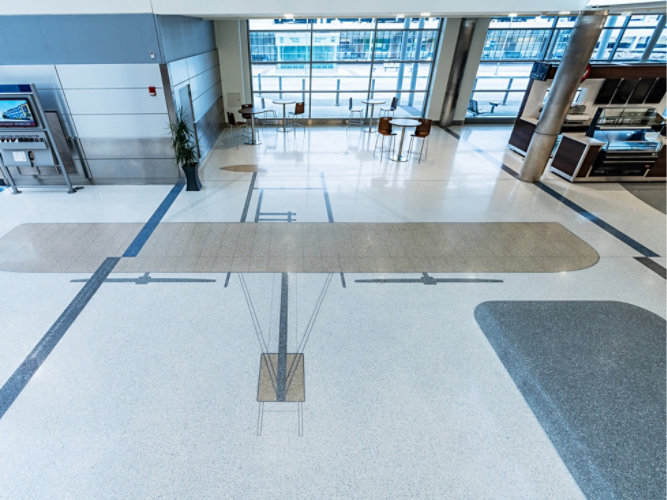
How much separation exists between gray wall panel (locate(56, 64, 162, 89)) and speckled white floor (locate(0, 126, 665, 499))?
7.69 feet

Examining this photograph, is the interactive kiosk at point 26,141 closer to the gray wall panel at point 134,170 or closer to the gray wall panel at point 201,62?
the gray wall panel at point 134,170

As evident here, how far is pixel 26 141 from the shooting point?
5.23 meters

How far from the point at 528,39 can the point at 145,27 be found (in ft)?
36.1

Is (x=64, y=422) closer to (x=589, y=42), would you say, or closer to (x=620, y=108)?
(x=589, y=42)

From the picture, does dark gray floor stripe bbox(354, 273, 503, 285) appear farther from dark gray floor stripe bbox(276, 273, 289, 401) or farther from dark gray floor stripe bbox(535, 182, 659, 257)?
dark gray floor stripe bbox(535, 182, 659, 257)

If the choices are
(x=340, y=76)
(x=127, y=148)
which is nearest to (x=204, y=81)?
(x=127, y=148)

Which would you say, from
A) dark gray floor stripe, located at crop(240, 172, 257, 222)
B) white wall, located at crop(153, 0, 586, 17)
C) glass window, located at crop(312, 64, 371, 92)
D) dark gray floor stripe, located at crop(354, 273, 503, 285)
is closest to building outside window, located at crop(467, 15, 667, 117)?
glass window, located at crop(312, 64, 371, 92)

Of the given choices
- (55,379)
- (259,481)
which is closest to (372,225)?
(259,481)

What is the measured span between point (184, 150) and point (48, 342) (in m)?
3.56

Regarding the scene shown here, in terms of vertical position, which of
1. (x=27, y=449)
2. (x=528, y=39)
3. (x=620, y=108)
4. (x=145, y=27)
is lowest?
(x=27, y=449)

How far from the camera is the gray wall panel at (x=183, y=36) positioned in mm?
5090

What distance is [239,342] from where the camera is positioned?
10.1 ft

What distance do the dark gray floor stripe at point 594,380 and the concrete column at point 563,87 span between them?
149 inches

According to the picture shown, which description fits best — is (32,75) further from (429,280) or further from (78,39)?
(429,280)
